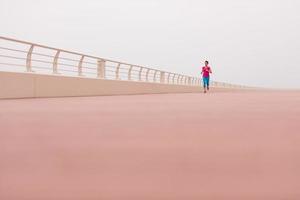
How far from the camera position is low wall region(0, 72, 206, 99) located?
423 inches

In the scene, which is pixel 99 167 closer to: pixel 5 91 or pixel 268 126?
pixel 268 126

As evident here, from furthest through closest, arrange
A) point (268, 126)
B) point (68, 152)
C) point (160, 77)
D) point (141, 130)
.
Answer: point (160, 77) < point (268, 126) < point (141, 130) < point (68, 152)

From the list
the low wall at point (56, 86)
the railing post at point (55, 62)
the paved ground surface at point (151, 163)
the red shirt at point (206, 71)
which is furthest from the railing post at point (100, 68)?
the paved ground surface at point (151, 163)

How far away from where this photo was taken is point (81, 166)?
2.30m

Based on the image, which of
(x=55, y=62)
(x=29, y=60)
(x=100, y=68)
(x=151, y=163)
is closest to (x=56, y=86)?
(x=55, y=62)

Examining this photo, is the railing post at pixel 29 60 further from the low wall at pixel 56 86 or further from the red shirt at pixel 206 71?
the red shirt at pixel 206 71

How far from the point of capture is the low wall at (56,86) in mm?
10750

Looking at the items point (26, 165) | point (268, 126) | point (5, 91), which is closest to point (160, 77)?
point (5, 91)

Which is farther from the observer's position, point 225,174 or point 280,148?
point 280,148

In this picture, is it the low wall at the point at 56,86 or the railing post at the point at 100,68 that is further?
the railing post at the point at 100,68

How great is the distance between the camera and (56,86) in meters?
12.8

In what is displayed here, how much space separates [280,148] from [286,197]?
46.1 inches

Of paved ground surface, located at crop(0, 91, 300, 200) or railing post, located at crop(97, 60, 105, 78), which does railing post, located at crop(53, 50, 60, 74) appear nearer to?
railing post, located at crop(97, 60, 105, 78)

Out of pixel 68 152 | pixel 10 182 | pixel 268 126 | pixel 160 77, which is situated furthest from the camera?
pixel 160 77
